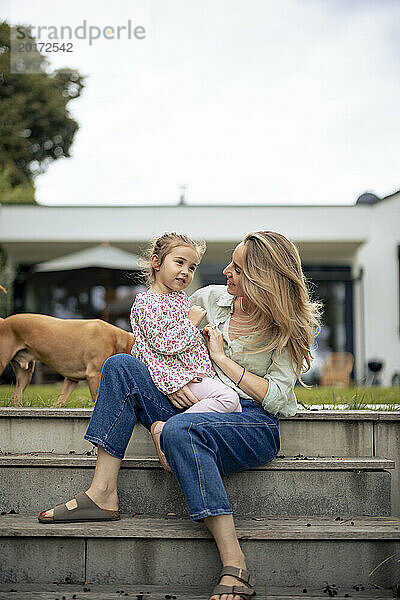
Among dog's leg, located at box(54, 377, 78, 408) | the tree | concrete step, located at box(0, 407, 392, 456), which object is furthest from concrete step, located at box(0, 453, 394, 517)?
the tree

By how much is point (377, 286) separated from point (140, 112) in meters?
7.34

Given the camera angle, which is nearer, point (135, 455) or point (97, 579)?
point (97, 579)

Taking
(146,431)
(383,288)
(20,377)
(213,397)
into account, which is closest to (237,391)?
(213,397)

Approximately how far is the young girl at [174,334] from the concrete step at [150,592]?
0.44m

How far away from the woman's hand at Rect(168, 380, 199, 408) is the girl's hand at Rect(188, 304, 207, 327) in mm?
304

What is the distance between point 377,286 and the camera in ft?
42.9

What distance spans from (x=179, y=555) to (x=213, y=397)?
0.57 m

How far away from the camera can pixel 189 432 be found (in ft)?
8.13

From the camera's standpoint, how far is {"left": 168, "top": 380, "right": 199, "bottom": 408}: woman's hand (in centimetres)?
272

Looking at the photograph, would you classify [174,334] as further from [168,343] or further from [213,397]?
[213,397]

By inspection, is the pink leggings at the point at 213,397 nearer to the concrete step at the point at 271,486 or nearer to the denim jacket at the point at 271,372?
the denim jacket at the point at 271,372

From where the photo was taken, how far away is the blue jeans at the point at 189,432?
2.42m

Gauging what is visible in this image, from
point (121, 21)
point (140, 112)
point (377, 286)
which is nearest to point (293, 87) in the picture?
point (140, 112)

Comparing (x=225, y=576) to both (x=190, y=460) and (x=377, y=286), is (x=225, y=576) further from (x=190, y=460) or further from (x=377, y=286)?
(x=377, y=286)
